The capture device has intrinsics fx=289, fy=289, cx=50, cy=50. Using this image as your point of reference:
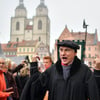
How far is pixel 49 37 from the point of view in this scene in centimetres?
14962

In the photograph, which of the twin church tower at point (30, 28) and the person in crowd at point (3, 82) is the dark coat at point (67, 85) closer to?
the person in crowd at point (3, 82)

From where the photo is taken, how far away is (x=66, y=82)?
12.6ft

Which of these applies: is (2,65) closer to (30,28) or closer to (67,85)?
(67,85)

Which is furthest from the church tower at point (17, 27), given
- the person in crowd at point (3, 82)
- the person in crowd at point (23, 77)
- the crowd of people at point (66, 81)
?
the crowd of people at point (66, 81)

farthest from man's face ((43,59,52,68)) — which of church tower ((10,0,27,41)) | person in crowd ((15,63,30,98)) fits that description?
church tower ((10,0,27,41))

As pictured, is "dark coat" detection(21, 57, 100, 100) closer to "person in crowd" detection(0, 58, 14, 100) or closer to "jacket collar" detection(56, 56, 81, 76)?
"jacket collar" detection(56, 56, 81, 76)

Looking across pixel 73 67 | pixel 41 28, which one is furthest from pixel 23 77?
pixel 41 28

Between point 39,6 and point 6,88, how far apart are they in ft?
510

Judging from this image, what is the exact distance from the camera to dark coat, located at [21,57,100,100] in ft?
12.3

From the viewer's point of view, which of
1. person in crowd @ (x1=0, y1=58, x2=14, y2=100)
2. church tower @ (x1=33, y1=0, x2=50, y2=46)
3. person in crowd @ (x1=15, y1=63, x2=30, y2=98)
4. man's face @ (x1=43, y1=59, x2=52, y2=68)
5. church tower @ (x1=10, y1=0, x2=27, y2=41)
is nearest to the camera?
person in crowd @ (x1=0, y1=58, x2=14, y2=100)

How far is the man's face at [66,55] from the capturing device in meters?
3.86

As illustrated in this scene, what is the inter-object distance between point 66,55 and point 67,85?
398 millimetres

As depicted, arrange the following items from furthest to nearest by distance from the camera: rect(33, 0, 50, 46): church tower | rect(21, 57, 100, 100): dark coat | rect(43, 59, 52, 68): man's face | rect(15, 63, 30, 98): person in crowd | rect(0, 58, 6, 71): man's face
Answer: rect(33, 0, 50, 46): church tower
rect(15, 63, 30, 98): person in crowd
rect(43, 59, 52, 68): man's face
rect(0, 58, 6, 71): man's face
rect(21, 57, 100, 100): dark coat

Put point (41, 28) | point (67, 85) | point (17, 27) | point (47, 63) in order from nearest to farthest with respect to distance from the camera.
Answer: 1. point (67, 85)
2. point (47, 63)
3. point (41, 28)
4. point (17, 27)
